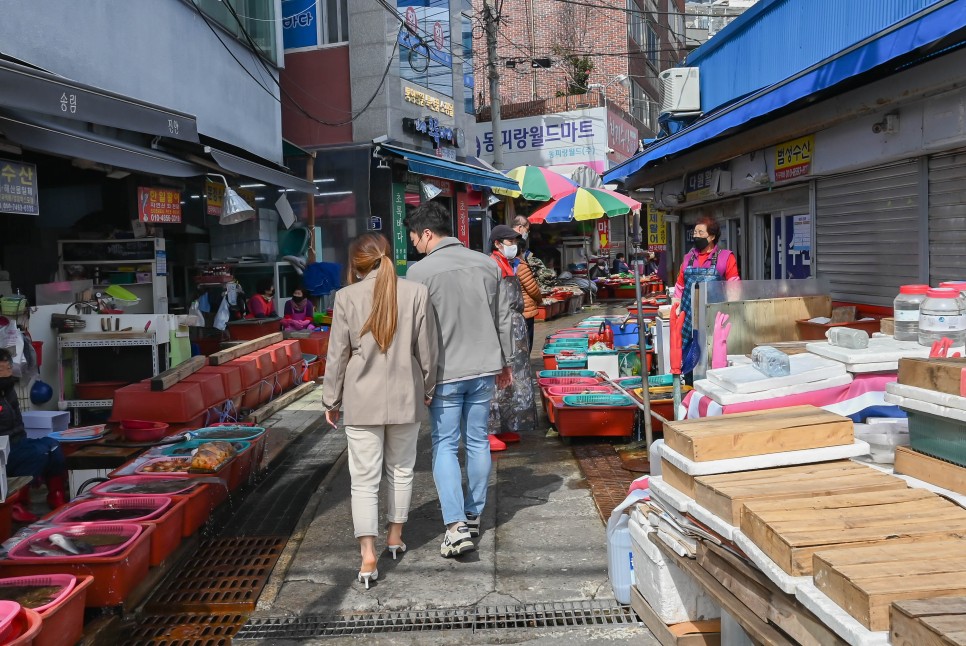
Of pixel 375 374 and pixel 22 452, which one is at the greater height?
pixel 375 374

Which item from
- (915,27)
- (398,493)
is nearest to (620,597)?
(398,493)

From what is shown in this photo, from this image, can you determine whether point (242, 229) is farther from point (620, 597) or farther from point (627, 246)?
point (627, 246)

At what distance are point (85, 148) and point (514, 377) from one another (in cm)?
424

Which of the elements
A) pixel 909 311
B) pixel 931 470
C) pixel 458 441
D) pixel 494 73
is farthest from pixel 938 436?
pixel 494 73

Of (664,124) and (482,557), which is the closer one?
(482,557)

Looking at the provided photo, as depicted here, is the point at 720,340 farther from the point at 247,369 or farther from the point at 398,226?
the point at 398,226

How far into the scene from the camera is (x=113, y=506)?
197 inches

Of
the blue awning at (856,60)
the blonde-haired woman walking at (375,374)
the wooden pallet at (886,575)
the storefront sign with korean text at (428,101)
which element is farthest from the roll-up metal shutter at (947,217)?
the storefront sign with korean text at (428,101)

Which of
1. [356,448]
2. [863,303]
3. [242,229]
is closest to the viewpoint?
[356,448]

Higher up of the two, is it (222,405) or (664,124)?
(664,124)

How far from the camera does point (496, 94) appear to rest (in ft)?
74.9

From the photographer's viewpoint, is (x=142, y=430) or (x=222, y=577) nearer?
(x=222, y=577)

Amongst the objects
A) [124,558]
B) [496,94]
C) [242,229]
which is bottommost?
[124,558]

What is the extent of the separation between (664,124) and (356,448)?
11.5 m
